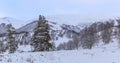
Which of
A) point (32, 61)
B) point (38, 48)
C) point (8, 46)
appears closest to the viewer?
point (32, 61)

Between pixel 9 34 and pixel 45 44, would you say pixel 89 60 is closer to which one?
pixel 45 44

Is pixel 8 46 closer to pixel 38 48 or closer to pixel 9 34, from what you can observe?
pixel 9 34

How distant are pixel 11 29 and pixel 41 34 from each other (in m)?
18.0

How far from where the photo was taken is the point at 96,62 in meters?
16.1

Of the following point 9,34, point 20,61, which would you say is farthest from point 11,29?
point 20,61

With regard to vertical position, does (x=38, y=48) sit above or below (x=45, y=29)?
below

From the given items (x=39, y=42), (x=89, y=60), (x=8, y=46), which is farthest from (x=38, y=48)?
(x=89, y=60)

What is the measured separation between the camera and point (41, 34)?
160 feet

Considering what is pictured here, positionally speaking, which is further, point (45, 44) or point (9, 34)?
point (9, 34)

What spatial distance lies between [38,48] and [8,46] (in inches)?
700

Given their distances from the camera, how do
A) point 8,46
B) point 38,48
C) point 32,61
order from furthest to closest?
point 8,46, point 38,48, point 32,61

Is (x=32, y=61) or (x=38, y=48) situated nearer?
(x=32, y=61)

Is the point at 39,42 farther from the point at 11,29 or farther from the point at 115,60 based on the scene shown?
the point at 115,60

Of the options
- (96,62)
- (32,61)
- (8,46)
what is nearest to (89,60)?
(96,62)
